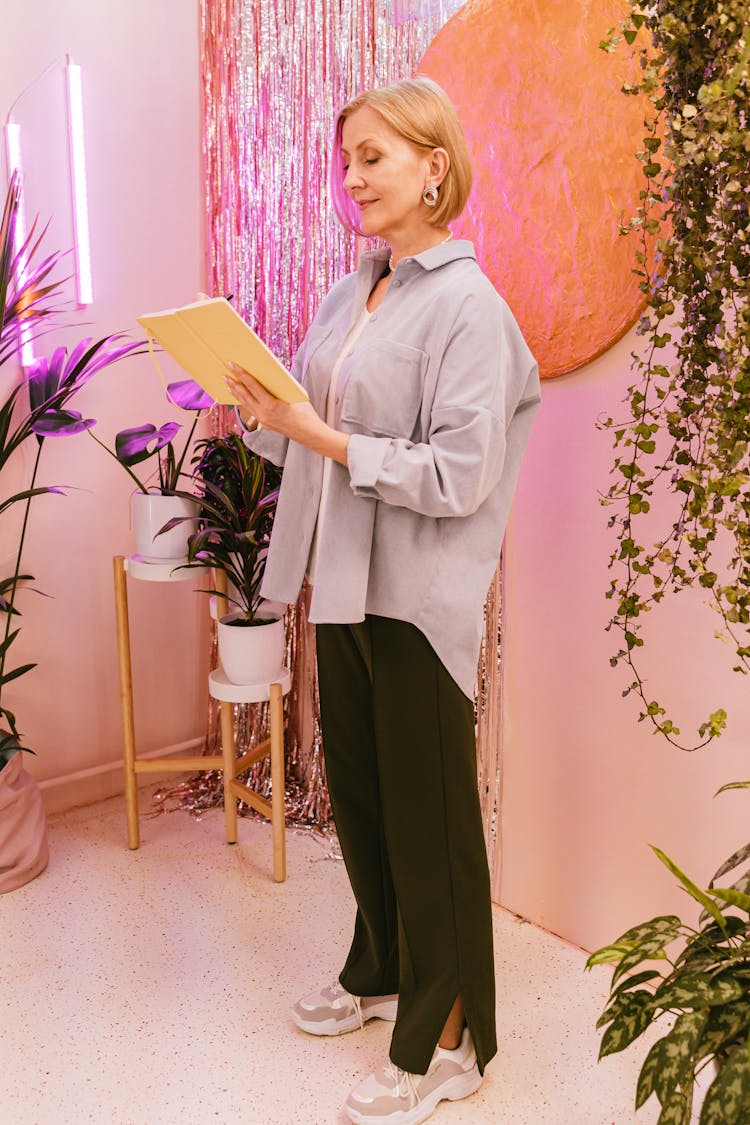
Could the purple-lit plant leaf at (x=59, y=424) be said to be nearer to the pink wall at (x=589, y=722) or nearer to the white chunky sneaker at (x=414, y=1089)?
the pink wall at (x=589, y=722)

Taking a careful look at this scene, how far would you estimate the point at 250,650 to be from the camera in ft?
7.86

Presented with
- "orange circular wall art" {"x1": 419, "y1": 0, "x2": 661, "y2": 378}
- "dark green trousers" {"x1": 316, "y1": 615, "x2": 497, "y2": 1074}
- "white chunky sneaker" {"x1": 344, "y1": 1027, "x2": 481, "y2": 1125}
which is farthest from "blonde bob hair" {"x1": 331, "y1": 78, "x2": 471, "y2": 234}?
"white chunky sneaker" {"x1": 344, "y1": 1027, "x2": 481, "y2": 1125}

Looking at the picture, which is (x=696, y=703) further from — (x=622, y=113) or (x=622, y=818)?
(x=622, y=113)

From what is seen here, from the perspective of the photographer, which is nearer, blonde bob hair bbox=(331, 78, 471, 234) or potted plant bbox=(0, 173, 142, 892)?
blonde bob hair bbox=(331, 78, 471, 234)

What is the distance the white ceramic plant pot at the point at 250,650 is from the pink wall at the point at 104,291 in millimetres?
575

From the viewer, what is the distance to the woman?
1499 millimetres

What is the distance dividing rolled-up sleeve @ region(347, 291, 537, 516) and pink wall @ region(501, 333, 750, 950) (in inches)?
18.0

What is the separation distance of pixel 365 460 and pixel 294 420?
0.13 meters

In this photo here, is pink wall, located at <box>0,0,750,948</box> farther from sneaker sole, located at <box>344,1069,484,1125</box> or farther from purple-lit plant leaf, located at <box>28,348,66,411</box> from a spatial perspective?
sneaker sole, located at <box>344,1069,484,1125</box>

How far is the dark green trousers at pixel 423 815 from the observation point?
1.62m

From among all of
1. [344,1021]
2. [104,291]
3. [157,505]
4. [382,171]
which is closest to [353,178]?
[382,171]

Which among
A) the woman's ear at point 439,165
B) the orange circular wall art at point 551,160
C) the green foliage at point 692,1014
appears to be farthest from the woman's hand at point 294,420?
the green foliage at point 692,1014

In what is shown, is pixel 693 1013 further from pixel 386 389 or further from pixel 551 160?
pixel 551 160

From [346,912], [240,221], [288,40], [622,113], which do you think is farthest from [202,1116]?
[288,40]
